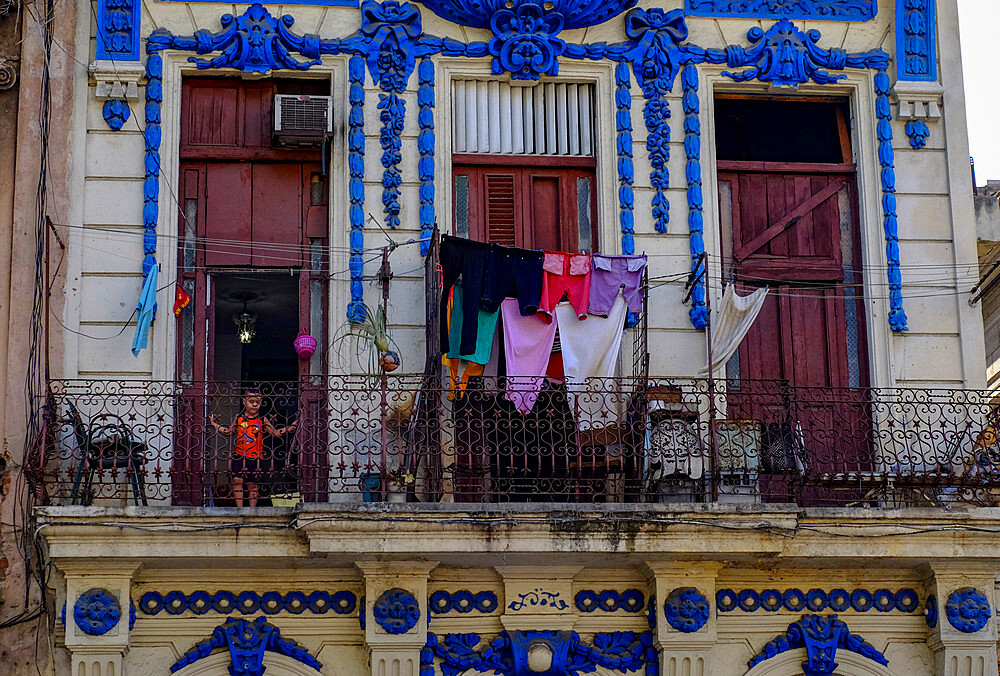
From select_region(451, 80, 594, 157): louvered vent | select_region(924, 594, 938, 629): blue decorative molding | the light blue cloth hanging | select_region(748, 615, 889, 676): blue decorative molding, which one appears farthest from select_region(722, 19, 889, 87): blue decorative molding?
the light blue cloth hanging

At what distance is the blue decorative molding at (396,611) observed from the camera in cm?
1171

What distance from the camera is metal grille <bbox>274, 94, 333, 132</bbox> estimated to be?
12938 millimetres

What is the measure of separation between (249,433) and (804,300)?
4531 millimetres

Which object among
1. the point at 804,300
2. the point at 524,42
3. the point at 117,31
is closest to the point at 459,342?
the point at 524,42

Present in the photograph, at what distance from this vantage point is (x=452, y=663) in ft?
38.8

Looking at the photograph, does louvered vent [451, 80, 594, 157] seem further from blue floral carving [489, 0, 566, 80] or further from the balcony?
the balcony

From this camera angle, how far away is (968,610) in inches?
475

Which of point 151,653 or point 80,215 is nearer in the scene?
point 151,653

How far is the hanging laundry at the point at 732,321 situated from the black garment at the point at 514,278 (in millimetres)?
1410

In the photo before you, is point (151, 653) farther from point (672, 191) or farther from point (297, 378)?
point (672, 191)

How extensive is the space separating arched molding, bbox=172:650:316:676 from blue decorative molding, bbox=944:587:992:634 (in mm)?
4583

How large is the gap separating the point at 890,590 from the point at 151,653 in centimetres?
533

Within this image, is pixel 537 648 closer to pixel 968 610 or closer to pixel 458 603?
pixel 458 603

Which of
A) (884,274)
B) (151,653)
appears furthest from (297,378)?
(884,274)
